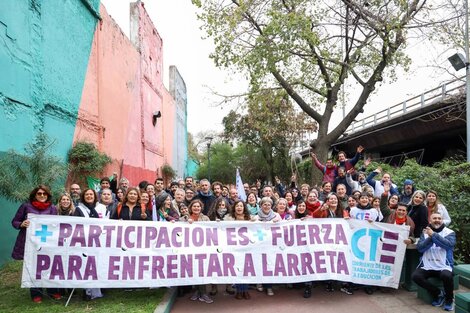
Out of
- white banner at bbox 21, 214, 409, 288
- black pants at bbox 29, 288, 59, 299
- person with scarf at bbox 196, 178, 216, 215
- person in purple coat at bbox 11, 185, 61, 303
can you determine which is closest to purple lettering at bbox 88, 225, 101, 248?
white banner at bbox 21, 214, 409, 288

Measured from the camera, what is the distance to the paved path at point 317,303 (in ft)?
17.0

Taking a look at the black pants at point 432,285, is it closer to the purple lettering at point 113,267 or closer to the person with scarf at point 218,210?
the person with scarf at point 218,210

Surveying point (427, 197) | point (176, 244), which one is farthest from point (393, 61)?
point (176, 244)

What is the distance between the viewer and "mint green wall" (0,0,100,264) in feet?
22.9

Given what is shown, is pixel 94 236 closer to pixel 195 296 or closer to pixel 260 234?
pixel 195 296

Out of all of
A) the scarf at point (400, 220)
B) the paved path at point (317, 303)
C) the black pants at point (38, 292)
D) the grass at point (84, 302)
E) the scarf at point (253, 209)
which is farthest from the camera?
the scarf at point (253, 209)

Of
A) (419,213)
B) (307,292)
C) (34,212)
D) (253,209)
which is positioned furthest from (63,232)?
(419,213)

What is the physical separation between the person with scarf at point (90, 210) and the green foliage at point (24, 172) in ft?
2.88

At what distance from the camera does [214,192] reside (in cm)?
751

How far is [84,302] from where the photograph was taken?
5328 millimetres

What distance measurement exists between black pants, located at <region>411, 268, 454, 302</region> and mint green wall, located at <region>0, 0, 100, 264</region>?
7.13m

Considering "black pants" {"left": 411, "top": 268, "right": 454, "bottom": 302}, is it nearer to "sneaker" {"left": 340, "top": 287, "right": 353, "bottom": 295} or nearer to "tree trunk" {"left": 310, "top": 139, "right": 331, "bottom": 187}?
"sneaker" {"left": 340, "top": 287, "right": 353, "bottom": 295}

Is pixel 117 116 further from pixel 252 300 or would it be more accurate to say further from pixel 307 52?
pixel 252 300

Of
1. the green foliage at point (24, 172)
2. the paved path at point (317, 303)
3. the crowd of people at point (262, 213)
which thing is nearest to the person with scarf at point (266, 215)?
the crowd of people at point (262, 213)
